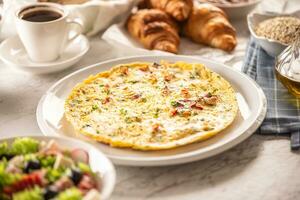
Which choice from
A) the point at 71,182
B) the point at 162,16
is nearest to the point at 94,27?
the point at 162,16

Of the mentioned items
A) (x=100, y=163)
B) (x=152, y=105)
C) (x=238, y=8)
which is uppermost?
(x=100, y=163)

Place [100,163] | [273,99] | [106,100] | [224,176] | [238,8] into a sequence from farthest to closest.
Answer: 1. [238,8]
2. [273,99]
3. [106,100]
4. [224,176]
5. [100,163]

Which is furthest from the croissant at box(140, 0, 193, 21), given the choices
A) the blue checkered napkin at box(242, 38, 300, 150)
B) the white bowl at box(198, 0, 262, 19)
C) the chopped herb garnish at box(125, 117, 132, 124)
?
the chopped herb garnish at box(125, 117, 132, 124)

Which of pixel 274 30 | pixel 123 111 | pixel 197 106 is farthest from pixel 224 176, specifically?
pixel 274 30

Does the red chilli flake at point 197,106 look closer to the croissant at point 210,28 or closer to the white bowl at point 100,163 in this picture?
the white bowl at point 100,163

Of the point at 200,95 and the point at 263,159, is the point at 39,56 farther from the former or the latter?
the point at 263,159

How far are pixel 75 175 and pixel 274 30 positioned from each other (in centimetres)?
121

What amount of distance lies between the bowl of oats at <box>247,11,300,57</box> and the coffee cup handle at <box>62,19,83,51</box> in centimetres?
65

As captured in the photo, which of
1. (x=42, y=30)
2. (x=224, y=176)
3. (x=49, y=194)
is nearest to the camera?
(x=49, y=194)

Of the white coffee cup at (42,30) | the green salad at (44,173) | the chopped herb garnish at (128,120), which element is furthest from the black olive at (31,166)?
the white coffee cup at (42,30)

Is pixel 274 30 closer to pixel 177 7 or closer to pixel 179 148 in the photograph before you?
pixel 177 7

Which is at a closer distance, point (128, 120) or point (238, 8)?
point (128, 120)

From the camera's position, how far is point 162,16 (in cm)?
247

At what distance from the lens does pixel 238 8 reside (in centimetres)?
263
